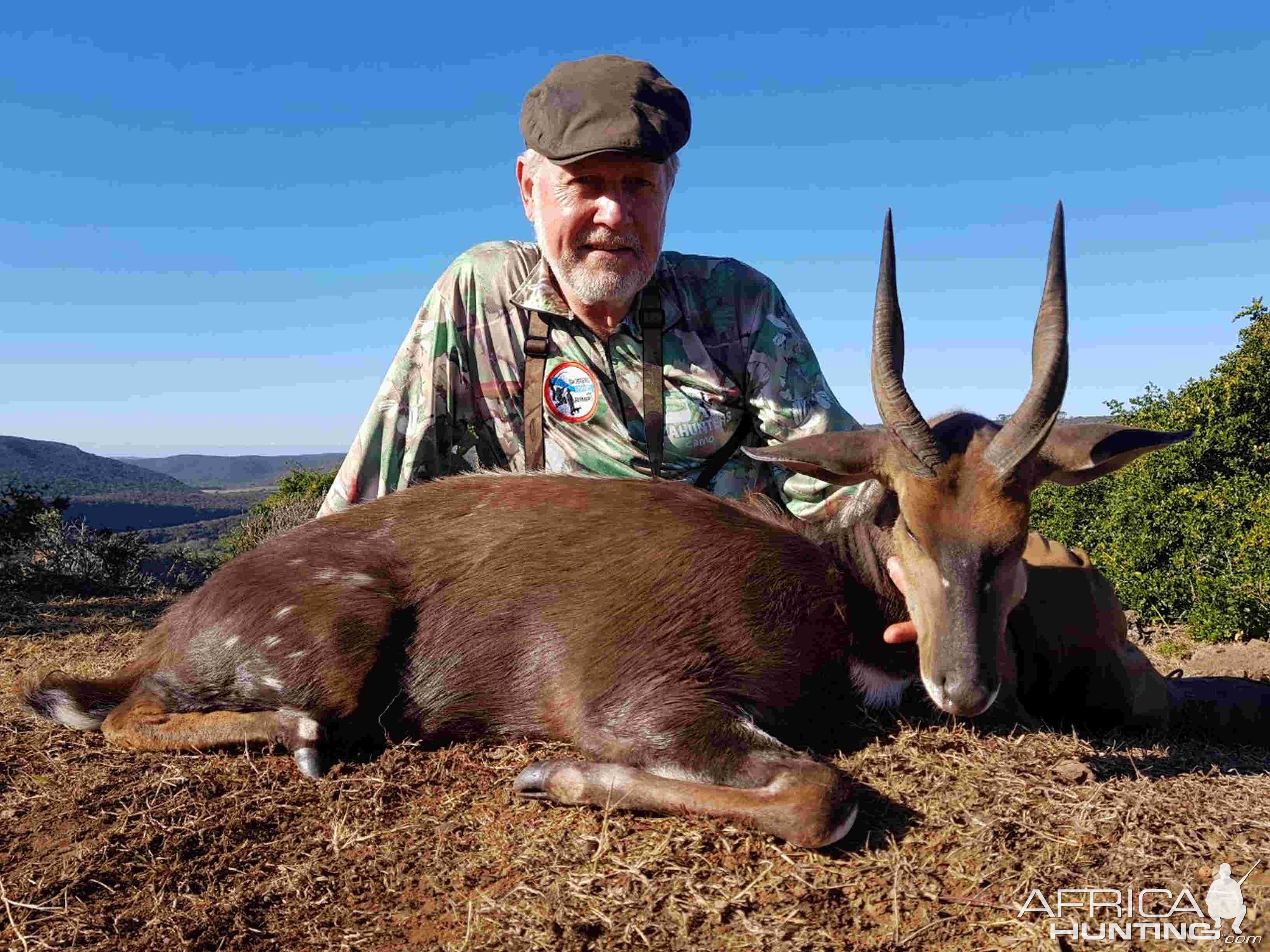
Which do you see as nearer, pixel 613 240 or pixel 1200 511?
pixel 613 240

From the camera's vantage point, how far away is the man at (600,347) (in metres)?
5.23

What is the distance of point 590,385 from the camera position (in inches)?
217

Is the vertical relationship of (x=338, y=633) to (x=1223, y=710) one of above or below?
above

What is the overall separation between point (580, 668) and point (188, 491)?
8245 cm

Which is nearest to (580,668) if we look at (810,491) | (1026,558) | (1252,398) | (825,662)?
(825,662)

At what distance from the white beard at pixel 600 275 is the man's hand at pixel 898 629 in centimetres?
228

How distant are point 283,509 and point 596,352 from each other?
17.2 m

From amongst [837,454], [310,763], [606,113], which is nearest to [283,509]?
[606,113]

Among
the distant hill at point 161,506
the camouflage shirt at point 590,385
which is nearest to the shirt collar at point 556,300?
the camouflage shirt at point 590,385

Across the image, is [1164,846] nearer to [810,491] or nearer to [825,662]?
[825,662]

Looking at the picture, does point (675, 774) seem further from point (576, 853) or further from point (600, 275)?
point (600, 275)

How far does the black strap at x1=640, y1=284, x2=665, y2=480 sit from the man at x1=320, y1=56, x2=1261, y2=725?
0.4 inches

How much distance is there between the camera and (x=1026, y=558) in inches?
181

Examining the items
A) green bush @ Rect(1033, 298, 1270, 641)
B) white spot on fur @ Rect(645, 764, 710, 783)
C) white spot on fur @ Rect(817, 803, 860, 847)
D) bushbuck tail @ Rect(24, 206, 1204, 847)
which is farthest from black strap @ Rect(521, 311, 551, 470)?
→ green bush @ Rect(1033, 298, 1270, 641)
